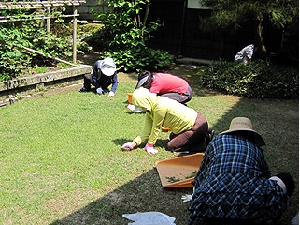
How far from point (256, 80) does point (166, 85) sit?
2683 millimetres

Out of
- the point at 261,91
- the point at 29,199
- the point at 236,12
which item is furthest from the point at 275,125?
the point at 29,199

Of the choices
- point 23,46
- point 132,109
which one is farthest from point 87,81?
point 132,109

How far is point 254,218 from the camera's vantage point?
342cm

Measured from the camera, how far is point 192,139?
550 cm

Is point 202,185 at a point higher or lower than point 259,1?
lower

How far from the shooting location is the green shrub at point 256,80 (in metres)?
8.58

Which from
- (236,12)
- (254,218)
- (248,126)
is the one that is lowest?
(254,218)

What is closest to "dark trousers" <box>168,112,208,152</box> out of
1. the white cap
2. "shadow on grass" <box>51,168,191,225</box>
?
"shadow on grass" <box>51,168,191,225</box>

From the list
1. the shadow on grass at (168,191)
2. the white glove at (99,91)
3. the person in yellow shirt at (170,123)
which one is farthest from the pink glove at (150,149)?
the white glove at (99,91)

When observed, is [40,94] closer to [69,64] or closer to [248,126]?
[69,64]

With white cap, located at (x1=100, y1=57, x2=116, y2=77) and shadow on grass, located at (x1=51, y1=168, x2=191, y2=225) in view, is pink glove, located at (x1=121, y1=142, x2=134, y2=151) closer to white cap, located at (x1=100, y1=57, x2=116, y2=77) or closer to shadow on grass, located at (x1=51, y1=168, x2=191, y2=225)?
shadow on grass, located at (x1=51, y1=168, x2=191, y2=225)

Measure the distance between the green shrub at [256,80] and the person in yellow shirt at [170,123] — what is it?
342cm

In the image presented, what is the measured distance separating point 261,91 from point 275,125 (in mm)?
1816

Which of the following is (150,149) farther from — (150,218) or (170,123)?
(150,218)
